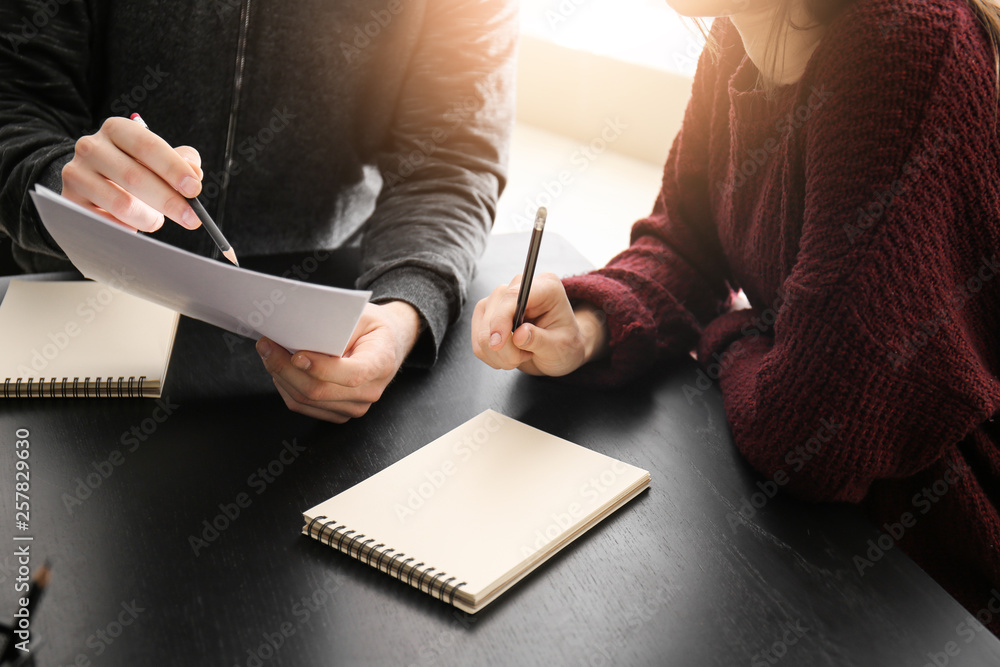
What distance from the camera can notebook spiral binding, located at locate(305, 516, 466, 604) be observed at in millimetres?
475

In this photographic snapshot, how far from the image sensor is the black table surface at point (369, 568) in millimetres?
446

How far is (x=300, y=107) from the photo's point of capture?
106cm

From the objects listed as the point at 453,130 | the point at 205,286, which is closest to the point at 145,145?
the point at 205,286

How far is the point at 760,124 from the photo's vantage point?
80cm

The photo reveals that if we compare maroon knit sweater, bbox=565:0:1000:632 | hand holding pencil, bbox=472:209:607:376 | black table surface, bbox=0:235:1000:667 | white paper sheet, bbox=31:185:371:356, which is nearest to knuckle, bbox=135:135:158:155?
white paper sheet, bbox=31:185:371:356

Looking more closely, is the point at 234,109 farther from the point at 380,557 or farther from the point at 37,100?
the point at 380,557

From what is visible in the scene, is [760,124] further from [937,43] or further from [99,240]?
[99,240]

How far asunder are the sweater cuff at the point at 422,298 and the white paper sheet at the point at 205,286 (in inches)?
6.6

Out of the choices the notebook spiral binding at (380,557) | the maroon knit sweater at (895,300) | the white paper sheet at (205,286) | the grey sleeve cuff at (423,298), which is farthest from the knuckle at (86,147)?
the maroon knit sweater at (895,300)

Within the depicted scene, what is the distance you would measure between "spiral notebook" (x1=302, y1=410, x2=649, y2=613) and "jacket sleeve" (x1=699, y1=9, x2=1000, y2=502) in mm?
180

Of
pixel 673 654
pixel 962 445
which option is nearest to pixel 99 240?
pixel 673 654

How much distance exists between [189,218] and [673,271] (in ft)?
1.87

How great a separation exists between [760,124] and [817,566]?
49cm

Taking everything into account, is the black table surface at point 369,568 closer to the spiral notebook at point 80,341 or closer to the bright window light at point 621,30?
the spiral notebook at point 80,341
